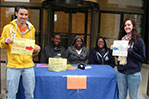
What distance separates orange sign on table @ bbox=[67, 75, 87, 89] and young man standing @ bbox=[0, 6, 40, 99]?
62 centimetres

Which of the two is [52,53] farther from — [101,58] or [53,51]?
[101,58]

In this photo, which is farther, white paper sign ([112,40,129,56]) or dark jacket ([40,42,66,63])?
dark jacket ([40,42,66,63])

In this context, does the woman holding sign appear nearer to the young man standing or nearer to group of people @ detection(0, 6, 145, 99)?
group of people @ detection(0, 6, 145, 99)

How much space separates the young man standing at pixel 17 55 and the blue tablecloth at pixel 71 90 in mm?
328

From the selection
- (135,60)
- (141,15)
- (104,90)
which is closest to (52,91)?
(104,90)

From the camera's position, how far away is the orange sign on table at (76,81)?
257cm

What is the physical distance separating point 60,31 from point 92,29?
1345 millimetres

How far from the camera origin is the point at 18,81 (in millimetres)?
2213

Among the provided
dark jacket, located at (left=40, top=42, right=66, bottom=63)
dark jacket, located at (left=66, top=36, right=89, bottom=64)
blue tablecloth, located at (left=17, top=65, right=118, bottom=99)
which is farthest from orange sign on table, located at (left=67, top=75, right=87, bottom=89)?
dark jacket, located at (left=40, top=42, right=66, bottom=63)

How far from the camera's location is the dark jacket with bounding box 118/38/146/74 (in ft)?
7.42

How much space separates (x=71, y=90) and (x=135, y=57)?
1115 millimetres

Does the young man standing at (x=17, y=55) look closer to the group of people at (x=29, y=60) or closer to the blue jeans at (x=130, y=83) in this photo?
the group of people at (x=29, y=60)

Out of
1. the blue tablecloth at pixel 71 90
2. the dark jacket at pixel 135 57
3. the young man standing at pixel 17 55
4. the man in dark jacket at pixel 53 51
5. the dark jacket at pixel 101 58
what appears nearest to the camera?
the young man standing at pixel 17 55

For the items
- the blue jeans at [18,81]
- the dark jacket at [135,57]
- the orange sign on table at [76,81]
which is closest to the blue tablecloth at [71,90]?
the orange sign on table at [76,81]
